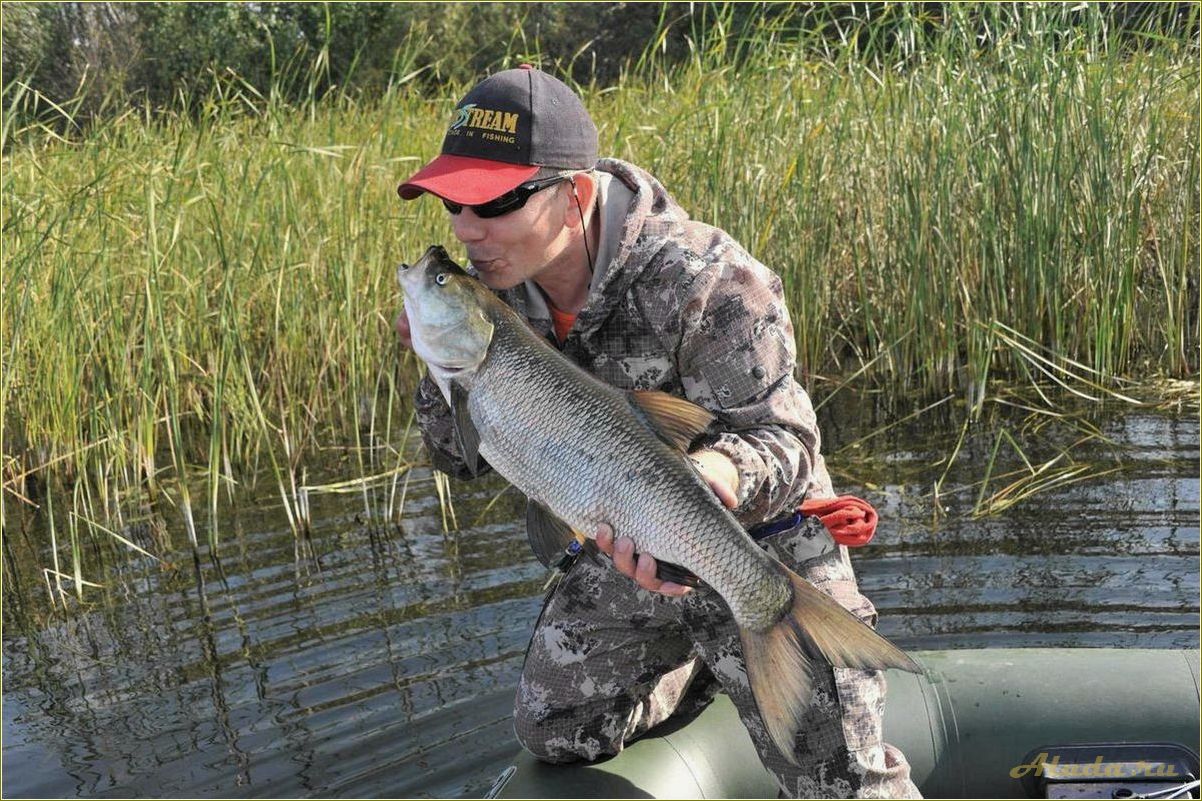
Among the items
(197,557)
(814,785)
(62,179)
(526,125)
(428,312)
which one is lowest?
(197,557)

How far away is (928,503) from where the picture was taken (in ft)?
17.4

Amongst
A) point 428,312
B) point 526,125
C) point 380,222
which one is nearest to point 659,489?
point 428,312

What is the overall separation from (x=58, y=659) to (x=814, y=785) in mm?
2895

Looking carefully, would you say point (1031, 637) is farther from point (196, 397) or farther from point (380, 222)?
point (196, 397)

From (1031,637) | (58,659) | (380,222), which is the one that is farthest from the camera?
(380,222)

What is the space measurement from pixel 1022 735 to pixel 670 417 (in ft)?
4.44

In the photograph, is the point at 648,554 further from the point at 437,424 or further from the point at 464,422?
the point at 437,424

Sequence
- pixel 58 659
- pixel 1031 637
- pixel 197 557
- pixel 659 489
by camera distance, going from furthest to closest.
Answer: pixel 197 557, pixel 58 659, pixel 1031 637, pixel 659 489

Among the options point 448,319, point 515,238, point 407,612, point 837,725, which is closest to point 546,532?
point 448,319

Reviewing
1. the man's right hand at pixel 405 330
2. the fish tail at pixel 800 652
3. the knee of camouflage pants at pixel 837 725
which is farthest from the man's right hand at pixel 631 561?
the man's right hand at pixel 405 330

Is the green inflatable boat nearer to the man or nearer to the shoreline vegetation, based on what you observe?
the man

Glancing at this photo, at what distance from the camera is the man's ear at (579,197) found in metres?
2.62

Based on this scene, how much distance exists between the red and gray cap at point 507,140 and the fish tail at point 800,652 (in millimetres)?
918

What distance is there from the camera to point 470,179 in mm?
2482
